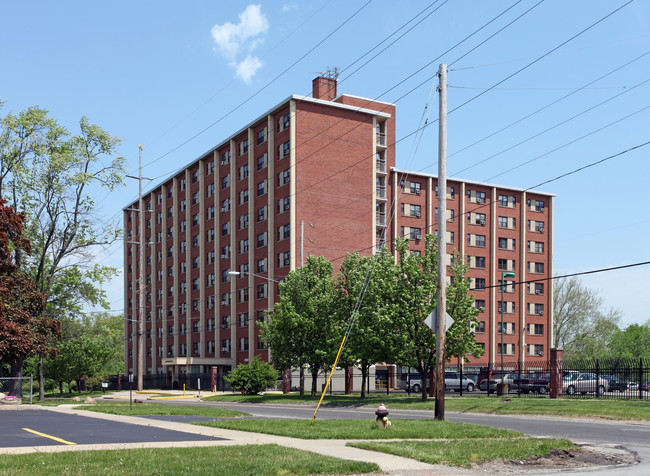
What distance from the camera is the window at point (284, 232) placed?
71.4 meters

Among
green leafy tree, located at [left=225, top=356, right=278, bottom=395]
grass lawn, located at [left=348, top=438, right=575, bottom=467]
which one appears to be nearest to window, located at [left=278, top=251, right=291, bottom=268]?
green leafy tree, located at [left=225, top=356, right=278, bottom=395]

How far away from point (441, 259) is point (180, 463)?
11195 mm

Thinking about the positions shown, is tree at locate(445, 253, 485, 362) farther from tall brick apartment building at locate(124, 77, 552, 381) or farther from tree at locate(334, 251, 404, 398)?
tall brick apartment building at locate(124, 77, 552, 381)

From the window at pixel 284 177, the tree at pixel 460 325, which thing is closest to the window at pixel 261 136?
the window at pixel 284 177

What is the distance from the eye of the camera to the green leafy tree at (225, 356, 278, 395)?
5184 centimetres

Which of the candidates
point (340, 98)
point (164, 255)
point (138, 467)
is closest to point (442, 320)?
point (138, 467)

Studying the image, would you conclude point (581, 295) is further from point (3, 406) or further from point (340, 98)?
point (3, 406)

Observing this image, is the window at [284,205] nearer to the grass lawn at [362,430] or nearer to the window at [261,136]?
the window at [261,136]

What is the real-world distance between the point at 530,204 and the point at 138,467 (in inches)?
3510

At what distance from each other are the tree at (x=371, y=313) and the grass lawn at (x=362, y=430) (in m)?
17.2

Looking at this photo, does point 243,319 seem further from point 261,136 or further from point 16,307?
point 16,307

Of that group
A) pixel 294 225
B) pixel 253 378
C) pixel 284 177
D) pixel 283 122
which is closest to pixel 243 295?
pixel 294 225

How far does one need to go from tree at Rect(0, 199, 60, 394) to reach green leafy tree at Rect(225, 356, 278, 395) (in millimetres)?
16398

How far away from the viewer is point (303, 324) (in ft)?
152
